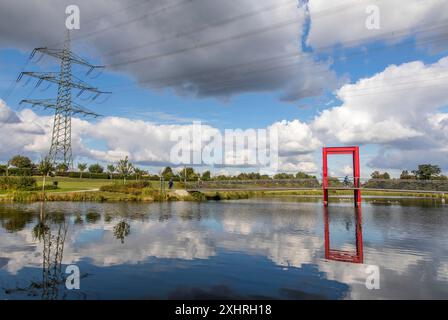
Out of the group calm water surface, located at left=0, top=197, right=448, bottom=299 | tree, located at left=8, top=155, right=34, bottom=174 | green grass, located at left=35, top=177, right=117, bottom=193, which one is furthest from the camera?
tree, located at left=8, top=155, right=34, bottom=174

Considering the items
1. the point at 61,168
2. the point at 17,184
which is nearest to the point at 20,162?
the point at 61,168

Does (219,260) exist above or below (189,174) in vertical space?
below

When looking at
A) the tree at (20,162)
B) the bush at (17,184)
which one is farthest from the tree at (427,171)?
the tree at (20,162)

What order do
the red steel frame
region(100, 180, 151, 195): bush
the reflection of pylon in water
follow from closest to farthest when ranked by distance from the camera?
the reflection of pylon in water < the red steel frame < region(100, 180, 151, 195): bush

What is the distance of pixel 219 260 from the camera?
1413 centimetres

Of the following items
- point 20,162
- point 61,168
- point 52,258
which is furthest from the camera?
point 61,168

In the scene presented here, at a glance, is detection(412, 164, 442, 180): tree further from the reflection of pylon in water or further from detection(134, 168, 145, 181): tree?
the reflection of pylon in water

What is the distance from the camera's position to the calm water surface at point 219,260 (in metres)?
10.1

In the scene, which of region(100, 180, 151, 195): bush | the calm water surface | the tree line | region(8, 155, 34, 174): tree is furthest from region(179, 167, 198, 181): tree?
the calm water surface

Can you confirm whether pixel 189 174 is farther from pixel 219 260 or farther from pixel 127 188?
pixel 219 260

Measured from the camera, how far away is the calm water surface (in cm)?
1013
